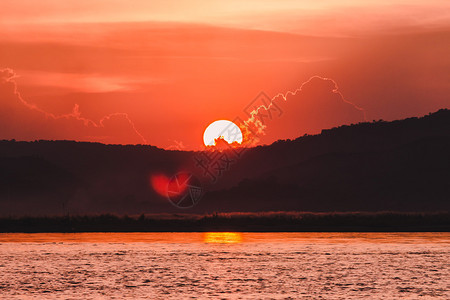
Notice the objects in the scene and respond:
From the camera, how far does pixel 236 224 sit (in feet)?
415

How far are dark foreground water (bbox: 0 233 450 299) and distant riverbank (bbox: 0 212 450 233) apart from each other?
4016 cm

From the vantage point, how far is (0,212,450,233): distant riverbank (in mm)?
124562

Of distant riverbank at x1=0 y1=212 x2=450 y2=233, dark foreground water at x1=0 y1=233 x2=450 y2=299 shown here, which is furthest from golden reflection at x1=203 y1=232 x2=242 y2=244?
distant riverbank at x1=0 y1=212 x2=450 y2=233

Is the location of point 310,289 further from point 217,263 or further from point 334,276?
point 217,263

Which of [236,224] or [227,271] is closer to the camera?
[227,271]

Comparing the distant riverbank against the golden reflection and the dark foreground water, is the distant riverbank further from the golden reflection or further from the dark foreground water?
the dark foreground water

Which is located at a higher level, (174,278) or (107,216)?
(107,216)

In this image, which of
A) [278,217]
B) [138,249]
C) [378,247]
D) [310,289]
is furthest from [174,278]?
[278,217]

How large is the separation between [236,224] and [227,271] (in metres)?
71.6

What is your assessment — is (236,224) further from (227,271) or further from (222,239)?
(227,271)

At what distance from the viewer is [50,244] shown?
8612 cm

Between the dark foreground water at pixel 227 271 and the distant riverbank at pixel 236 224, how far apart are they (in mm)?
40160

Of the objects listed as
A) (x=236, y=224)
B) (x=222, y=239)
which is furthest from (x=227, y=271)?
(x=236, y=224)

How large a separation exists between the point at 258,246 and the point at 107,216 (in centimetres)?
5809
